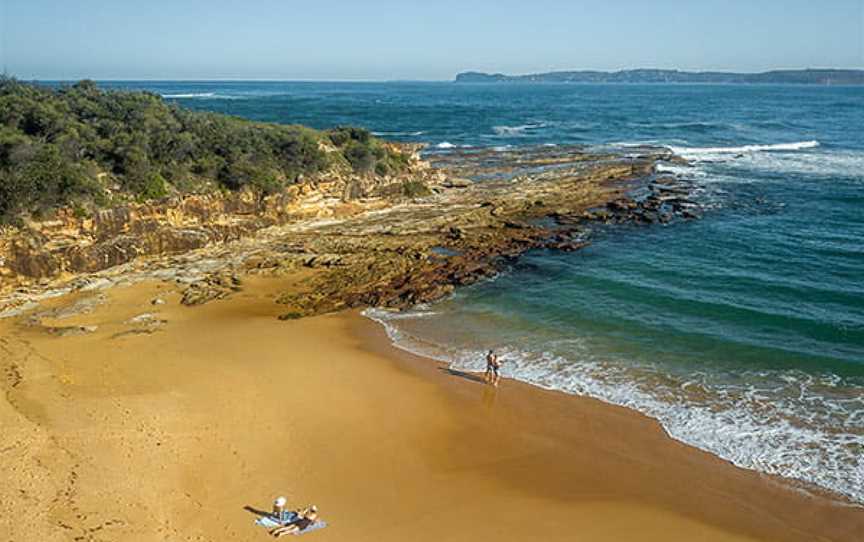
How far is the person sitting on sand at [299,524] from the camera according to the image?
12.2m

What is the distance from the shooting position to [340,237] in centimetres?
3228

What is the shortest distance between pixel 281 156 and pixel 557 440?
1012 inches

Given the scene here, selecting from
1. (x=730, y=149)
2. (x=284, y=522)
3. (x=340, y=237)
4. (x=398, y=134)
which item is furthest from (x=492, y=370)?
(x=398, y=134)

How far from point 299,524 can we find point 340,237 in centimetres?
2112

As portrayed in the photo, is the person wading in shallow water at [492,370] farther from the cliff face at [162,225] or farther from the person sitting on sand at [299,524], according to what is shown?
the cliff face at [162,225]

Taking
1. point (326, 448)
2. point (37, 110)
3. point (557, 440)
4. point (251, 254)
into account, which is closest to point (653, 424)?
point (557, 440)

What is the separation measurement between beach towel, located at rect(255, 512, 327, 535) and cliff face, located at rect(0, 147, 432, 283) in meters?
18.2

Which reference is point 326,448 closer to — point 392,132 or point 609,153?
point 609,153

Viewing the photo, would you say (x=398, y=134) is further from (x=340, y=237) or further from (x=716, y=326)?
(x=716, y=326)

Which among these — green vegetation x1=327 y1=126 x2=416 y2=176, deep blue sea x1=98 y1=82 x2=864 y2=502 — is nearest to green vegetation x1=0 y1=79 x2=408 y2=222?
green vegetation x1=327 y1=126 x2=416 y2=176

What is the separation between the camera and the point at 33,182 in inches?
982

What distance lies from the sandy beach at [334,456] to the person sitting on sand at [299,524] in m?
0.33

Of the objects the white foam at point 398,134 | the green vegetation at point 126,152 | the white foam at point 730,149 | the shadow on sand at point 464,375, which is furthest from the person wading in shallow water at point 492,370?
the white foam at point 398,134

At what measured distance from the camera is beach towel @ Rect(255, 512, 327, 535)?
489 inches
